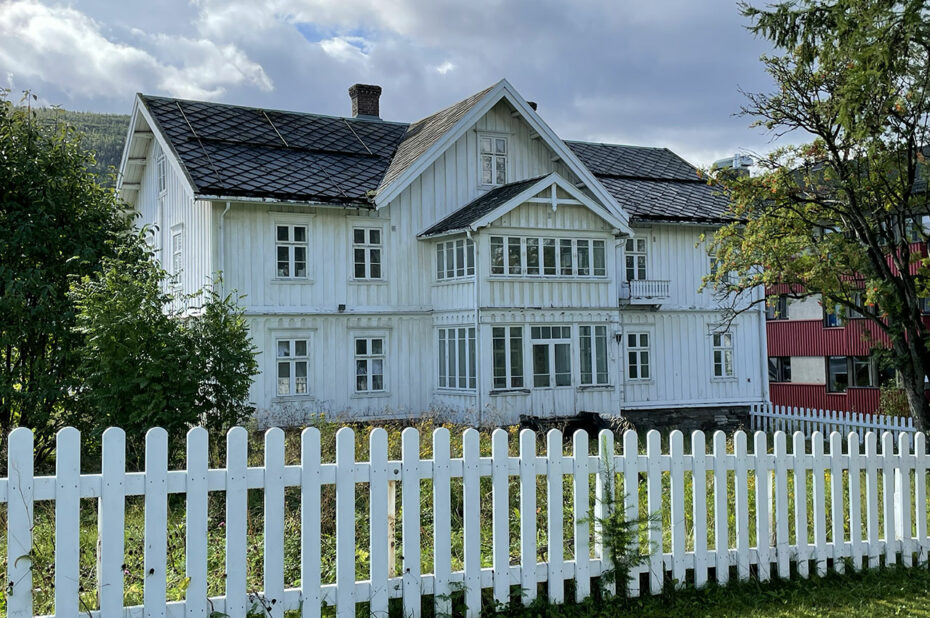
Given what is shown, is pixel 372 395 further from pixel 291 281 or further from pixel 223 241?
pixel 223 241

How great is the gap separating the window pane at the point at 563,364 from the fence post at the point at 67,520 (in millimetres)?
18302

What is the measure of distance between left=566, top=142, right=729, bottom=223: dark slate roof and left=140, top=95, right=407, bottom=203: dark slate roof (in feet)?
22.3

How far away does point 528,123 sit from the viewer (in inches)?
992

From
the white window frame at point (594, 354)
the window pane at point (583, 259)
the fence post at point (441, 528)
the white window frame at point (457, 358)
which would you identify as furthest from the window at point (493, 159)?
the fence post at point (441, 528)

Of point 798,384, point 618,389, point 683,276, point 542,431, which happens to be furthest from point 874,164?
point 798,384

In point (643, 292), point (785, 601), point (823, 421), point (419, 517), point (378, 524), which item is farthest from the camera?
point (643, 292)

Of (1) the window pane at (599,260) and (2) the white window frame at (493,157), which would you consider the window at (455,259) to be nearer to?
(2) the white window frame at (493,157)

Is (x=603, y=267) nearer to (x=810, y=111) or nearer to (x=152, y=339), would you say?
(x=810, y=111)

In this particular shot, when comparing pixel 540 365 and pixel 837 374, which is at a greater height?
pixel 540 365

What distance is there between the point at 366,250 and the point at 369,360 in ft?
9.07

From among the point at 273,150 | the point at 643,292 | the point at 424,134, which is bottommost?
the point at 643,292

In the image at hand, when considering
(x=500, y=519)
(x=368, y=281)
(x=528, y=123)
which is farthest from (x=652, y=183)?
(x=500, y=519)

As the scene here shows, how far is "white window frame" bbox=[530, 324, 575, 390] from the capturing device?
75.3ft

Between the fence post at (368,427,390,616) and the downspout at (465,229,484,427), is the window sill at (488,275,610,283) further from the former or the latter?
the fence post at (368,427,390,616)
